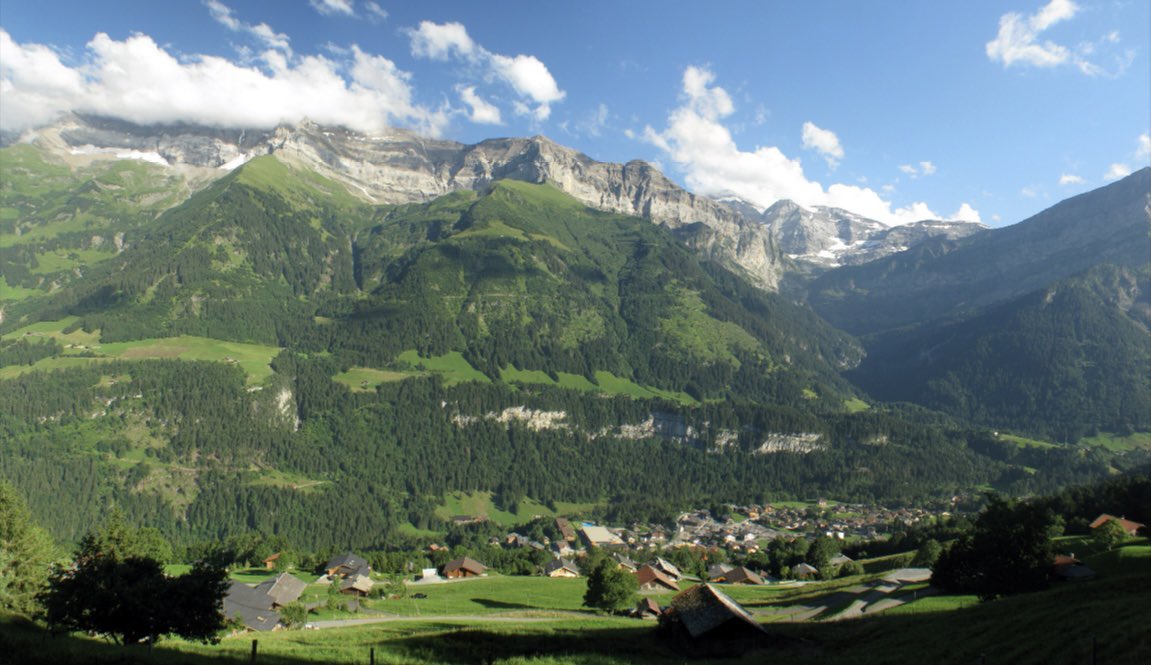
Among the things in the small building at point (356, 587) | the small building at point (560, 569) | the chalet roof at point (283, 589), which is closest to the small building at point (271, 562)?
the small building at point (356, 587)

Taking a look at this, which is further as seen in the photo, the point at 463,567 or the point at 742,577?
the point at 463,567

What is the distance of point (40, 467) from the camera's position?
150000mm

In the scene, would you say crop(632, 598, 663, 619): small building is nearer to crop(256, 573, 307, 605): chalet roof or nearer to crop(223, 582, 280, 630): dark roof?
crop(223, 582, 280, 630): dark roof

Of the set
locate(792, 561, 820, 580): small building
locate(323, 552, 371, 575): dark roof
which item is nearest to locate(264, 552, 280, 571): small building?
locate(323, 552, 371, 575): dark roof

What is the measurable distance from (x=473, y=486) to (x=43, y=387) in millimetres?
115668

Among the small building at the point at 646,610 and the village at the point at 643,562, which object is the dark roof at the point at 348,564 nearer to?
the village at the point at 643,562

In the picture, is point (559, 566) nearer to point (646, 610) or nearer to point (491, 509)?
point (646, 610)

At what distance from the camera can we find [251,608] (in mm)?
57156

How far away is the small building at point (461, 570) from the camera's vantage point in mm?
99637

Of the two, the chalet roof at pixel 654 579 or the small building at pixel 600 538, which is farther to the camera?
the small building at pixel 600 538

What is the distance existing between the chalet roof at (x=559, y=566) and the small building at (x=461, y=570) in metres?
12.4

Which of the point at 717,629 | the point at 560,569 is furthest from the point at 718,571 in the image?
the point at 717,629

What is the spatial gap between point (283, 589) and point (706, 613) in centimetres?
4998

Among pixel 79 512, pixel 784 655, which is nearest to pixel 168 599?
pixel 784 655
